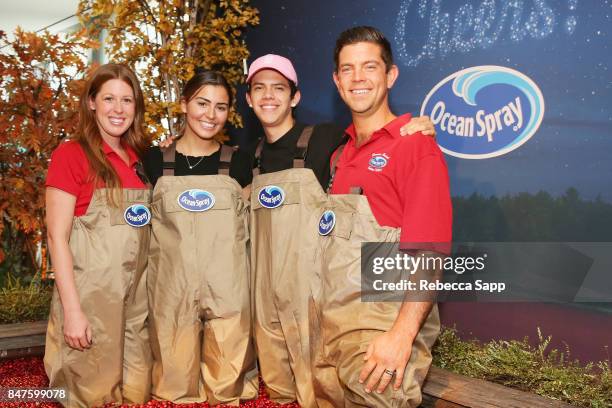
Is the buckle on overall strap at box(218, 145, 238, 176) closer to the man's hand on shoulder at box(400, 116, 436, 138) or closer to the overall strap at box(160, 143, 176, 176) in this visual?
the overall strap at box(160, 143, 176, 176)

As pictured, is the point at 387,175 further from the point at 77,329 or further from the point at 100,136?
the point at 77,329

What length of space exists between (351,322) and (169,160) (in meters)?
1.37

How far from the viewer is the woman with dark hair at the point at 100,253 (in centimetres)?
311

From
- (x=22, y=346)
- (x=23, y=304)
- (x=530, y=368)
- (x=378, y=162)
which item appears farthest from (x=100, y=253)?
(x=530, y=368)

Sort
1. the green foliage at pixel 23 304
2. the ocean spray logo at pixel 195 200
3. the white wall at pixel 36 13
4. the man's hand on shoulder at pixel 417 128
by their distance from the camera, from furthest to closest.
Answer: the white wall at pixel 36 13
the green foliage at pixel 23 304
the ocean spray logo at pixel 195 200
the man's hand on shoulder at pixel 417 128

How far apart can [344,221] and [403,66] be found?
2061mm

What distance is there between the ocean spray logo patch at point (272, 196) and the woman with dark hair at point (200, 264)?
0.57ft

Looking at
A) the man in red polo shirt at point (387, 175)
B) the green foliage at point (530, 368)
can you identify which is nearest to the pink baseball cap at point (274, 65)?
the man in red polo shirt at point (387, 175)

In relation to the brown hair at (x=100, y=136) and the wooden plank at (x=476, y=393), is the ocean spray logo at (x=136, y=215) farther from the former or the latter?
the wooden plank at (x=476, y=393)

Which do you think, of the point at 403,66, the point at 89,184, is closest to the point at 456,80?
the point at 403,66

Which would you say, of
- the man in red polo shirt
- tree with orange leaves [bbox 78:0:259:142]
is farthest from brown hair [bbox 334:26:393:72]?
tree with orange leaves [bbox 78:0:259:142]

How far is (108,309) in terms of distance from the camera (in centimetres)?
319

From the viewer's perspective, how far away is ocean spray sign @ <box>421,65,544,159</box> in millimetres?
3672

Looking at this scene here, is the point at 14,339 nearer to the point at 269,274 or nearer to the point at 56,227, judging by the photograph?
the point at 56,227
